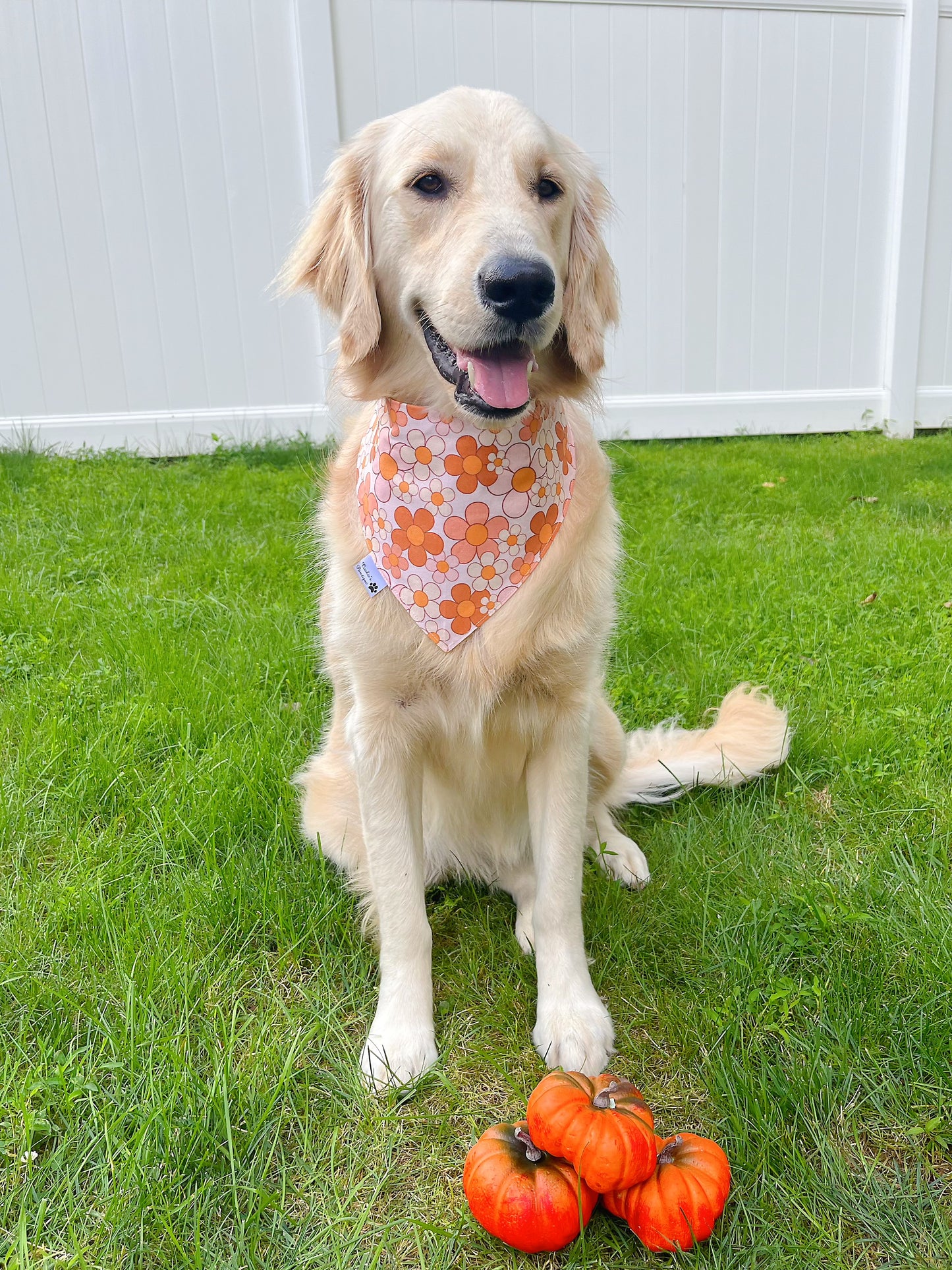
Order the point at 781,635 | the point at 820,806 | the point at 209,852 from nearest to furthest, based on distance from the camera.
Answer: the point at 209,852 → the point at 820,806 → the point at 781,635

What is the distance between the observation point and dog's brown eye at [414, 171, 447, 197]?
171cm

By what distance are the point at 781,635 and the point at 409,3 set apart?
496cm

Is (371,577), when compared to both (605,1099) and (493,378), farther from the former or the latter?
(605,1099)

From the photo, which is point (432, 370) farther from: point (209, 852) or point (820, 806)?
point (820, 806)

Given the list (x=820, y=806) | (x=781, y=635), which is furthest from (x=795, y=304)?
(x=820, y=806)

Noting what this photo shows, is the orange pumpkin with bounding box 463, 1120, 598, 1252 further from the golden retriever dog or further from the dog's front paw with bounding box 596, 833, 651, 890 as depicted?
the dog's front paw with bounding box 596, 833, 651, 890

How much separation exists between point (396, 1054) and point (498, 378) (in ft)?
3.96

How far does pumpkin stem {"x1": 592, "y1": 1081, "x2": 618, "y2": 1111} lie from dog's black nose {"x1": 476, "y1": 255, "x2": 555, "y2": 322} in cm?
121

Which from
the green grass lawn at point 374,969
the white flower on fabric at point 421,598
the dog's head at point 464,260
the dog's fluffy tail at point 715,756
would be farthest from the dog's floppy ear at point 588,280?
the green grass lawn at point 374,969

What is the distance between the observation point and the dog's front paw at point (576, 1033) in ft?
5.27

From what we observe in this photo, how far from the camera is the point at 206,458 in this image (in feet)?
19.0

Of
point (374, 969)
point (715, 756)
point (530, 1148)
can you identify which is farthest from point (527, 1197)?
point (715, 756)

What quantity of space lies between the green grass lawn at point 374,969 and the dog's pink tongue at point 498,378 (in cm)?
108

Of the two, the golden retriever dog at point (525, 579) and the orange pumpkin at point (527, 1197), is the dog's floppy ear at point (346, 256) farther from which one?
the orange pumpkin at point (527, 1197)
